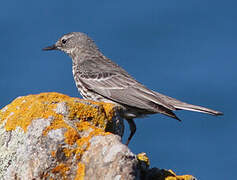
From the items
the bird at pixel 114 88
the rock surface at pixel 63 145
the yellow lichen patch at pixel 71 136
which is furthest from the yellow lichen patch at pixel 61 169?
the bird at pixel 114 88

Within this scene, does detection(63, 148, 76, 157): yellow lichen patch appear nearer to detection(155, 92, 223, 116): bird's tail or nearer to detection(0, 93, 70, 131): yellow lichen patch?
detection(0, 93, 70, 131): yellow lichen patch

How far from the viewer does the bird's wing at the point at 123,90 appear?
9875mm

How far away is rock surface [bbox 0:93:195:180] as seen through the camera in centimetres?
540

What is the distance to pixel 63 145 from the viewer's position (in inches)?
227

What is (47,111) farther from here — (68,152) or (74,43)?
(74,43)

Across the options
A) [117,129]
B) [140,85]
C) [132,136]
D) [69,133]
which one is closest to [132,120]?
[132,136]

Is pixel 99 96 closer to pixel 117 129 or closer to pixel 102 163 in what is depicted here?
pixel 117 129

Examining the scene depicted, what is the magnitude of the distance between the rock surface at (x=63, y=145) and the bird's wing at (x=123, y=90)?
3.29 metres

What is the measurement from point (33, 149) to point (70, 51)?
307 inches

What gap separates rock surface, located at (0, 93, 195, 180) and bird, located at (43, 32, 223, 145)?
241 cm

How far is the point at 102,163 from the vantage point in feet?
17.7

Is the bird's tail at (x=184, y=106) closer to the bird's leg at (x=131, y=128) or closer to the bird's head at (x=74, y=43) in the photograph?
the bird's leg at (x=131, y=128)

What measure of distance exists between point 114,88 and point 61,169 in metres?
5.20

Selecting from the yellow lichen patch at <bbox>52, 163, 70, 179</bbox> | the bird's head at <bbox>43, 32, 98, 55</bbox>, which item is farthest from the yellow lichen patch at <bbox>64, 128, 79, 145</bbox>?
the bird's head at <bbox>43, 32, 98, 55</bbox>
